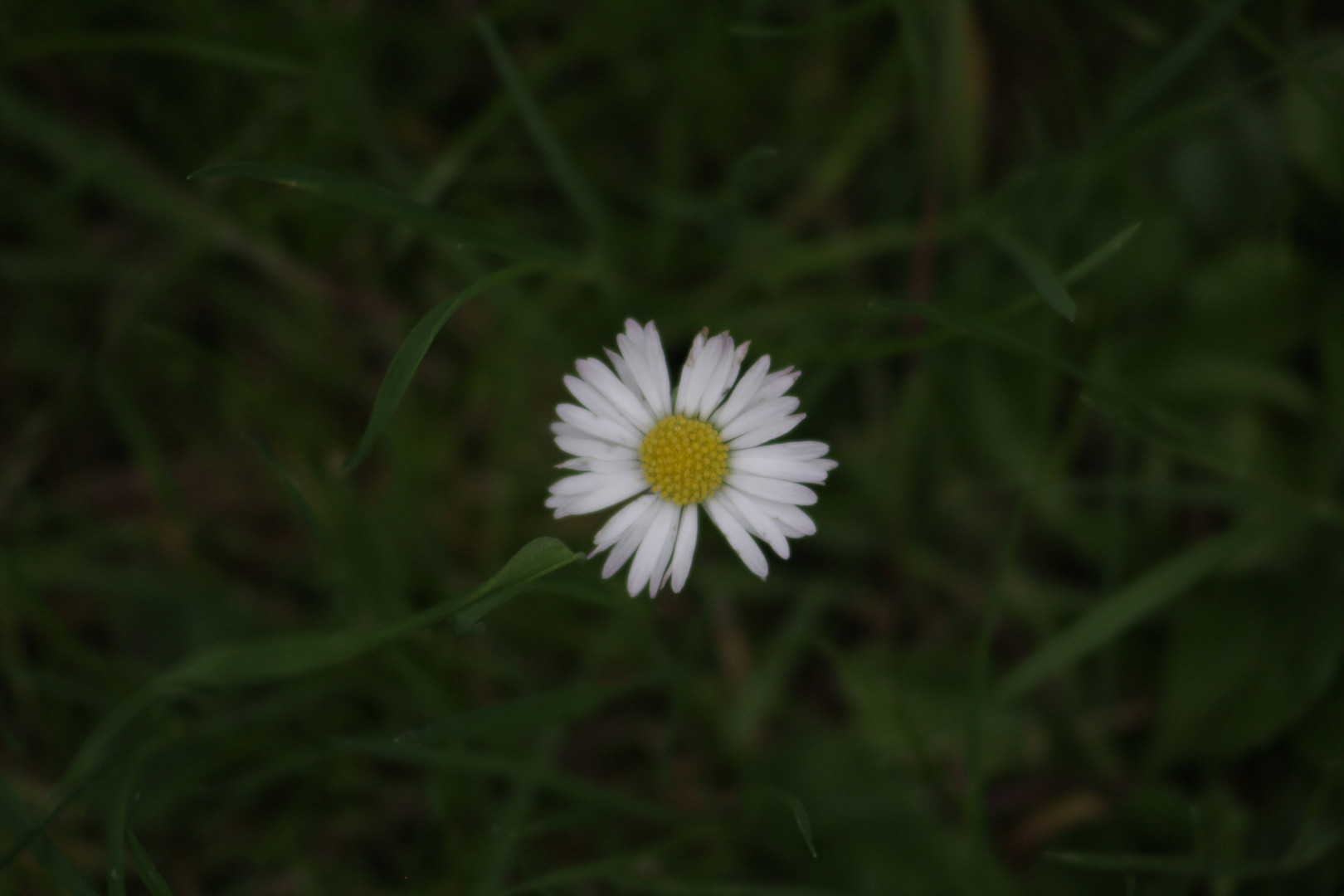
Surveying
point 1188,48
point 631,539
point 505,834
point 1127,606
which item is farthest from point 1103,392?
point 505,834

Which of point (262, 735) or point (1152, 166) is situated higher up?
point (1152, 166)

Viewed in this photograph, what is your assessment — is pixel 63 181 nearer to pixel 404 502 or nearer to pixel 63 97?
pixel 63 97

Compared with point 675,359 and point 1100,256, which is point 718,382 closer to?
point 1100,256

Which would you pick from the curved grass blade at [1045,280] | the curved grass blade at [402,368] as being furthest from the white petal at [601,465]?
the curved grass blade at [1045,280]

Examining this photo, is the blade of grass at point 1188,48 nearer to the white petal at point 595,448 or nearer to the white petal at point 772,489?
the white petal at point 772,489

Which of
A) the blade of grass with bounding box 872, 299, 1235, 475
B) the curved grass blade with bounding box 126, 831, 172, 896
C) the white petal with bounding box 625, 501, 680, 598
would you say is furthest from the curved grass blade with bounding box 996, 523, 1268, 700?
the curved grass blade with bounding box 126, 831, 172, 896

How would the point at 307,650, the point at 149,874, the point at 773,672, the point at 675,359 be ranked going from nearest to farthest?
1. the point at 307,650
2. the point at 149,874
3. the point at 773,672
4. the point at 675,359

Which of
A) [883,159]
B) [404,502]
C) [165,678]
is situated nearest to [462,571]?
[404,502]
